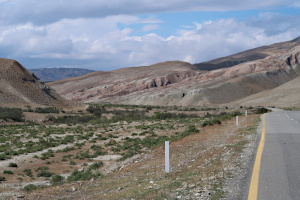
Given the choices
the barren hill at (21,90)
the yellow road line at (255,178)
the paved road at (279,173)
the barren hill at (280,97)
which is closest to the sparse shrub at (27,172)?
the yellow road line at (255,178)

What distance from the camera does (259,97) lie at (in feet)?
354

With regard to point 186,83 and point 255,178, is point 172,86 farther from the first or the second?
point 255,178

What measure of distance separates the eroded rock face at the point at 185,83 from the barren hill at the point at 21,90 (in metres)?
50.3

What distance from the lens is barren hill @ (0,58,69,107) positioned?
208 ft

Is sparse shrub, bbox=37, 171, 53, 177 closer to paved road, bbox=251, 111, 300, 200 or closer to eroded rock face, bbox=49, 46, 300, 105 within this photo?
paved road, bbox=251, 111, 300, 200

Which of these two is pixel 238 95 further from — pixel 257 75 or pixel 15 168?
pixel 15 168

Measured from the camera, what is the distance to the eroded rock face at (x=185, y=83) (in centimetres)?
11781

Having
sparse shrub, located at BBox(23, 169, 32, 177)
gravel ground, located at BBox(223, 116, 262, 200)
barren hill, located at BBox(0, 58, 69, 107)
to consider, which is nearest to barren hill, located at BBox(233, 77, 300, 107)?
barren hill, located at BBox(0, 58, 69, 107)

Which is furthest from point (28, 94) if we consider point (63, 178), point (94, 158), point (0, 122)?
point (63, 178)

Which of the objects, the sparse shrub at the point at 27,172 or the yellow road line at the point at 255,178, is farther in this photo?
the sparse shrub at the point at 27,172

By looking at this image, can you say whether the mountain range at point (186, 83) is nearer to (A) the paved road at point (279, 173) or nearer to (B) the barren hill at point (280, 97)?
(B) the barren hill at point (280, 97)

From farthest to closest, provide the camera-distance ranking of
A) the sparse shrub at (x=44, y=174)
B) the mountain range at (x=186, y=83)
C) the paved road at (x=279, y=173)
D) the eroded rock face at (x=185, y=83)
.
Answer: the eroded rock face at (x=185, y=83) < the mountain range at (x=186, y=83) < the sparse shrub at (x=44, y=174) < the paved road at (x=279, y=173)

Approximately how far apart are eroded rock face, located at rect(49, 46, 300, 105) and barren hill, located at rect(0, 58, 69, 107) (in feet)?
165

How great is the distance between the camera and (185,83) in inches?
5428
